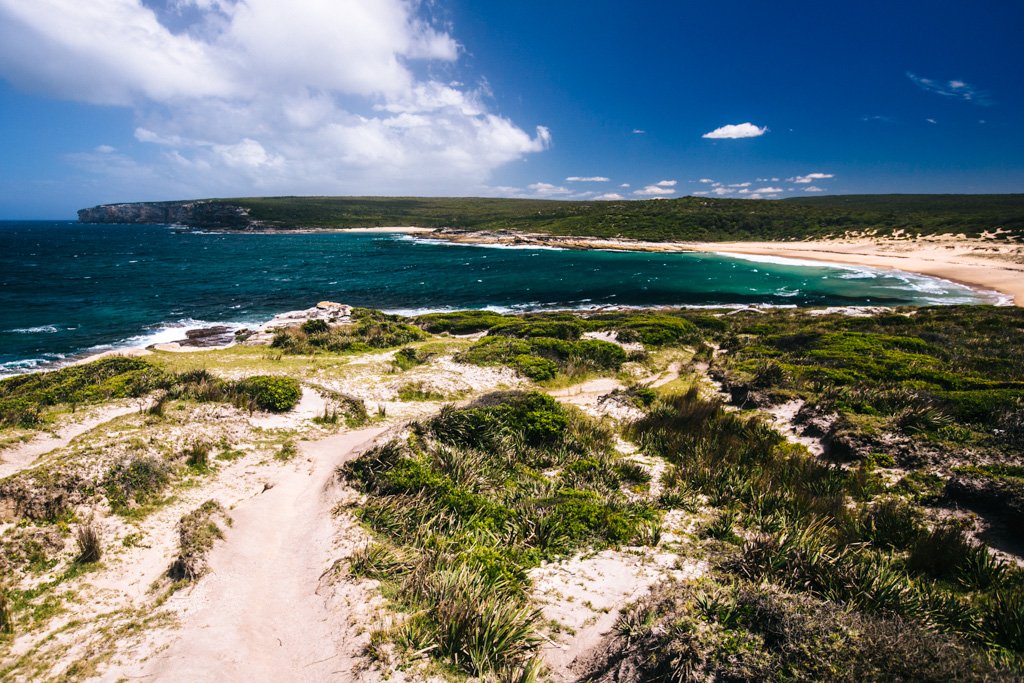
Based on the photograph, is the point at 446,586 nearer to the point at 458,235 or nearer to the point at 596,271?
the point at 596,271

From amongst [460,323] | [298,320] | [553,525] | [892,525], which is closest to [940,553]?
[892,525]

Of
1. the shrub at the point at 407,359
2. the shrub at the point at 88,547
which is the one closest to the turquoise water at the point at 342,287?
the shrub at the point at 407,359

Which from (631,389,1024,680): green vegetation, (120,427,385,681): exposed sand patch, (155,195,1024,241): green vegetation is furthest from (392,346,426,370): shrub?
(155,195,1024,241): green vegetation

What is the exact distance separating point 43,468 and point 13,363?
31.5 m

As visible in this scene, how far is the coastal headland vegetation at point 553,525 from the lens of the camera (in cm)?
532

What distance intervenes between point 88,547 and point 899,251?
407ft

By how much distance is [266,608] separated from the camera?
655cm

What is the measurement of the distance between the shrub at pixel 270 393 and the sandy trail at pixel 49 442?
129 inches

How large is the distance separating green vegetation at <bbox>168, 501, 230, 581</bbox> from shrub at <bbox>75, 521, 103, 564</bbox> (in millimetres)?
1156

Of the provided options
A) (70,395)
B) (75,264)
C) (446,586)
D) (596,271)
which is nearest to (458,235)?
(596,271)

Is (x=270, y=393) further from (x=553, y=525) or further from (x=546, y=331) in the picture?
(x=546, y=331)

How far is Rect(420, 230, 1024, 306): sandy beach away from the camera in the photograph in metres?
63.5

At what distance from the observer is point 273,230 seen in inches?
6929

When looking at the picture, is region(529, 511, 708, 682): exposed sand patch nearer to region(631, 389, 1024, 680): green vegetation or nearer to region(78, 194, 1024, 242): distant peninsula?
region(631, 389, 1024, 680): green vegetation
